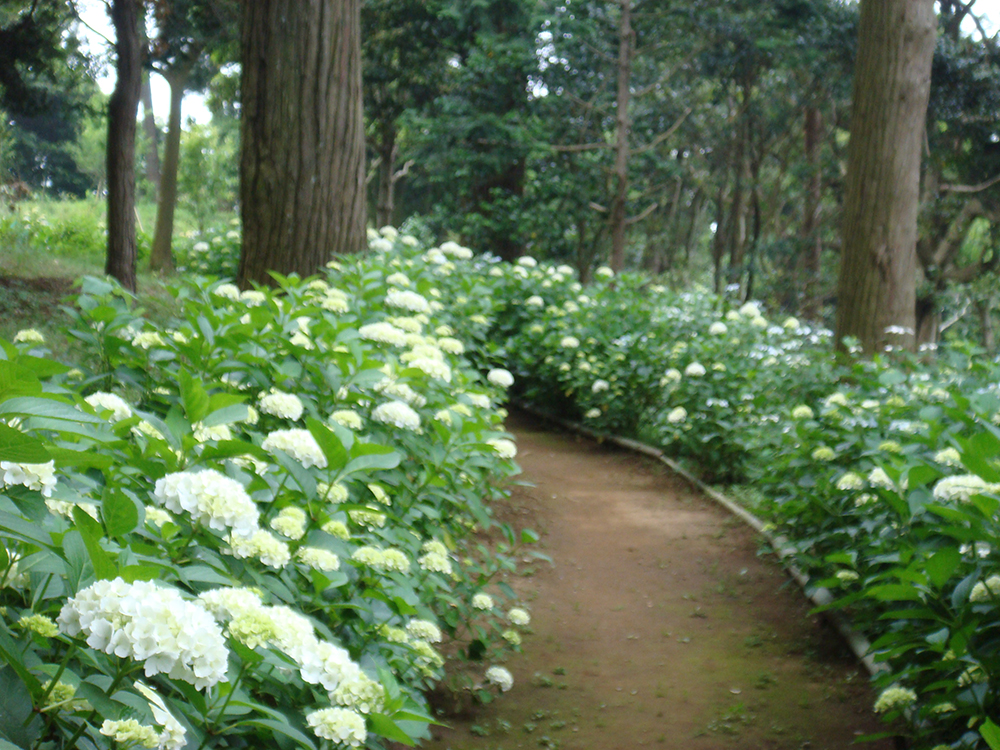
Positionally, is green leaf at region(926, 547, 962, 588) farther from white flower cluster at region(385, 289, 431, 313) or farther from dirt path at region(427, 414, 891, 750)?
white flower cluster at region(385, 289, 431, 313)

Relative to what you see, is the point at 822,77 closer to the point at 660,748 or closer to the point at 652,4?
the point at 652,4

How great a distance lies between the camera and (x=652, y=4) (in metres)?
14.9

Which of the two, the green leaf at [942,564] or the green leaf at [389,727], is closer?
the green leaf at [389,727]

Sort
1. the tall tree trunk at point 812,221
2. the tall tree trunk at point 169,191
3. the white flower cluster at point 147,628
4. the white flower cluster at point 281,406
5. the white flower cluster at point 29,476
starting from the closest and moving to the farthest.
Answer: the white flower cluster at point 147,628 < the white flower cluster at point 29,476 < the white flower cluster at point 281,406 < the tall tree trunk at point 169,191 < the tall tree trunk at point 812,221

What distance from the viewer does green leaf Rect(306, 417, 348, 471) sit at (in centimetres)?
177

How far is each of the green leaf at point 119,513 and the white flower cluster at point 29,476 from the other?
79 mm

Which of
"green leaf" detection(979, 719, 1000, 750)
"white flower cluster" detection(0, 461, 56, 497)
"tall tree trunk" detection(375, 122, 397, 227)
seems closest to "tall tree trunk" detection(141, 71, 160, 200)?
"tall tree trunk" detection(375, 122, 397, 227)

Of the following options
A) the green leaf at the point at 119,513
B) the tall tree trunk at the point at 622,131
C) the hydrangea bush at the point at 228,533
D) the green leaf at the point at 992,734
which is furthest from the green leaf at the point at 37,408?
the tall tree trunk at the point at 622,131

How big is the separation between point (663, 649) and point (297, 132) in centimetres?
397

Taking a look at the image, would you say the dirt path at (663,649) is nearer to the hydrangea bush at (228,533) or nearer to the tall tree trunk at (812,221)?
the hydrangea bush at (228,533)

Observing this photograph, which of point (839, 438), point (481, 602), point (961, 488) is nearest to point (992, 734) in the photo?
point (961, 488)

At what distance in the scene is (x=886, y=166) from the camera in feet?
21.0

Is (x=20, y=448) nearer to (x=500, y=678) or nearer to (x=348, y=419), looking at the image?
(x=348, y=419)

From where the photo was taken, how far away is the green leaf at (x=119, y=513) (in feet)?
4.09
